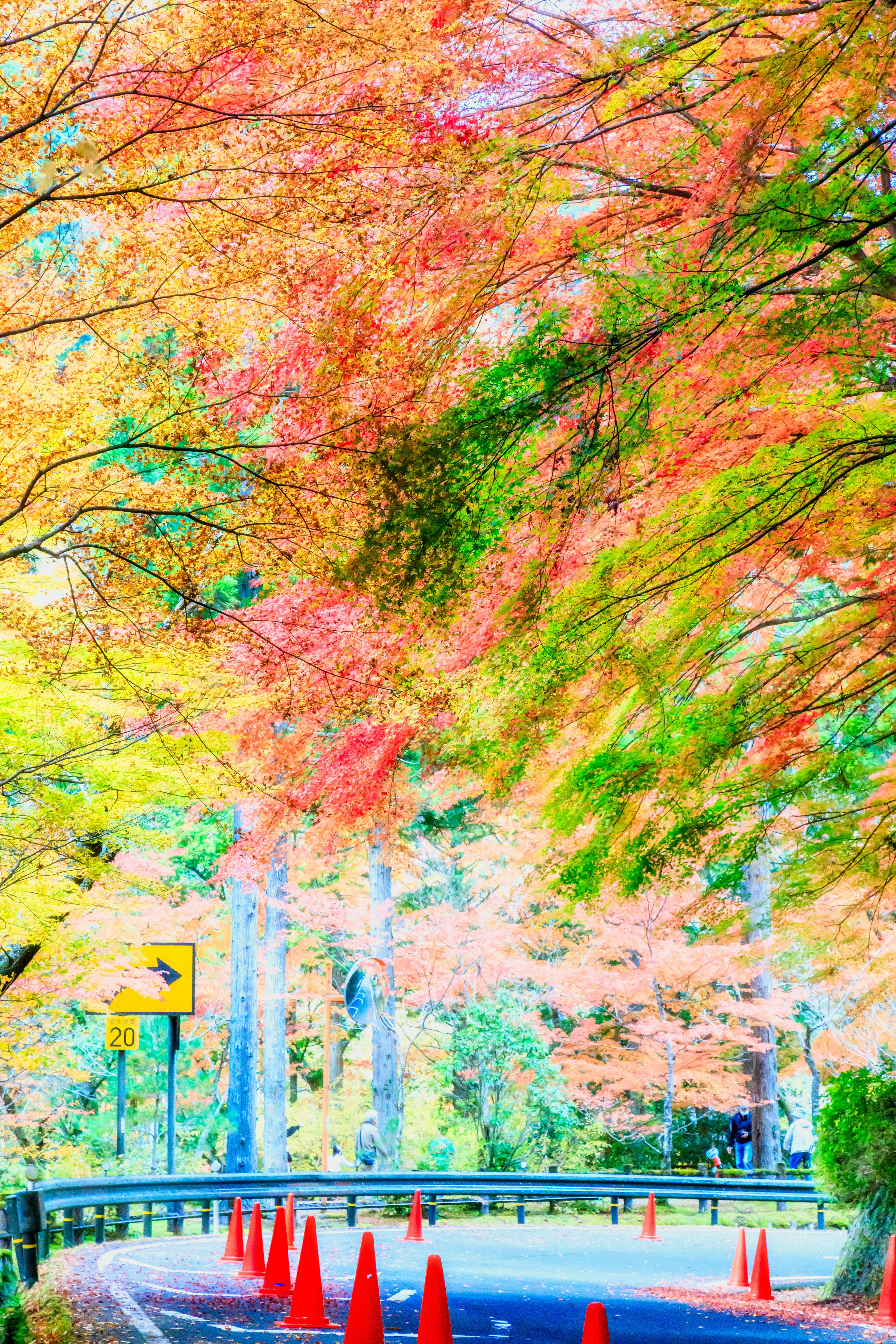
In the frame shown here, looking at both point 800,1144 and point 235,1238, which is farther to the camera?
point 800,1144

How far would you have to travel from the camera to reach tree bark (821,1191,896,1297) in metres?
12.3

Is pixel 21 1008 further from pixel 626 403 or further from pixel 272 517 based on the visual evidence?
pixel 626 403

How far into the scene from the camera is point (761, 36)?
6.99m

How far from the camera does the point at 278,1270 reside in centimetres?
1155

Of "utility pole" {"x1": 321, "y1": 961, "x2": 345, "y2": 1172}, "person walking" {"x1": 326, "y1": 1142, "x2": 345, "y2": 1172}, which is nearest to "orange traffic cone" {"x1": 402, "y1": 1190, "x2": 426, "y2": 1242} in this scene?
"utility pole" {"x1": 321, "y1": 961, "x2": 345, "y2": 1172}

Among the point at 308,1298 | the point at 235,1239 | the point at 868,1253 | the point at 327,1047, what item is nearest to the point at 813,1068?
the point at 327,1047

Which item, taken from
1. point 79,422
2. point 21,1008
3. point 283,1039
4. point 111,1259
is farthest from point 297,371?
point 283,1039

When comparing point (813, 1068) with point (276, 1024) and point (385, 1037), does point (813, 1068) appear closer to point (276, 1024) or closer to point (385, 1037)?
point (385, 1037)

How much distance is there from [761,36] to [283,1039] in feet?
80.9

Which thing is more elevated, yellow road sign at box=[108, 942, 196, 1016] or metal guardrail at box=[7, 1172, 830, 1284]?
yellow road sign at box=[108, 942, 196, 1016]

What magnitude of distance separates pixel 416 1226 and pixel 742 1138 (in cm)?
1374

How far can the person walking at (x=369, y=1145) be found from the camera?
20906 millimetres

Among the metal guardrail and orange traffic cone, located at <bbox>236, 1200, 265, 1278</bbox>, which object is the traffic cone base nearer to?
orange traffic cone, located at <bbox>236, 1200, 265, 1278</bbox>

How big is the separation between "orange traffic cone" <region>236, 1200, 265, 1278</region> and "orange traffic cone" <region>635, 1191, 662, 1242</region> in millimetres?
6933
